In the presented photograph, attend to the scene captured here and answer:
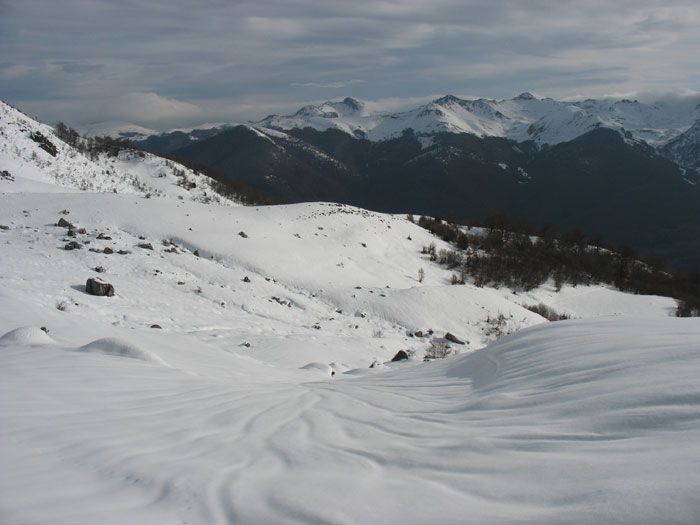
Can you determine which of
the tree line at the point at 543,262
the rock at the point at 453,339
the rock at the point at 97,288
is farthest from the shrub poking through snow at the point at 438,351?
the tree line at the point at 543,262

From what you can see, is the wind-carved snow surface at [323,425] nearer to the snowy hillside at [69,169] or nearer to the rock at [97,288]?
the rock at [97,288]

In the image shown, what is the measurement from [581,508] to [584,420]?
1279mm

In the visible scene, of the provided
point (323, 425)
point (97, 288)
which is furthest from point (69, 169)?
point (323, 425)

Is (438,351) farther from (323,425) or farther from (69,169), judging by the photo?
(69,169)

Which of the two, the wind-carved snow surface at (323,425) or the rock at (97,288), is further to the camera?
the rock at (97,288)

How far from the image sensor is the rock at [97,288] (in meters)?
10.9

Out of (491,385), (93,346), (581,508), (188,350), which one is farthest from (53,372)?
(581,508)

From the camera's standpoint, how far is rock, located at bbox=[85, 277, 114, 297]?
1095 centimetres

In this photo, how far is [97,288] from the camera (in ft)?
36.1

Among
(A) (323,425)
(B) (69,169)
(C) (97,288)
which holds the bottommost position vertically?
(C) (97,288)

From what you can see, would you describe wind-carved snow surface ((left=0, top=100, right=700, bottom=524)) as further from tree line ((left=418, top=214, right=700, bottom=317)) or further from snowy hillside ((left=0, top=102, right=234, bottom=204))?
tree line ((left=418, top=214, right=700, bottom=317))

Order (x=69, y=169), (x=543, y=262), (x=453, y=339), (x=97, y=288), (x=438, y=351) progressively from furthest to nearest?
1. (x=543, y=262)
2. (x=69, y=169)
3. (x=453, y=339)
4. (x=438, y=351)
5. (x=97, y=288)

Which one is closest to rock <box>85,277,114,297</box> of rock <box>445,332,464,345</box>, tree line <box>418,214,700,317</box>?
rock <box>445,332,464,345</box>

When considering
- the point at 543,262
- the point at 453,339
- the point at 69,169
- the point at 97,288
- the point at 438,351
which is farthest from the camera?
the point at 543,262
